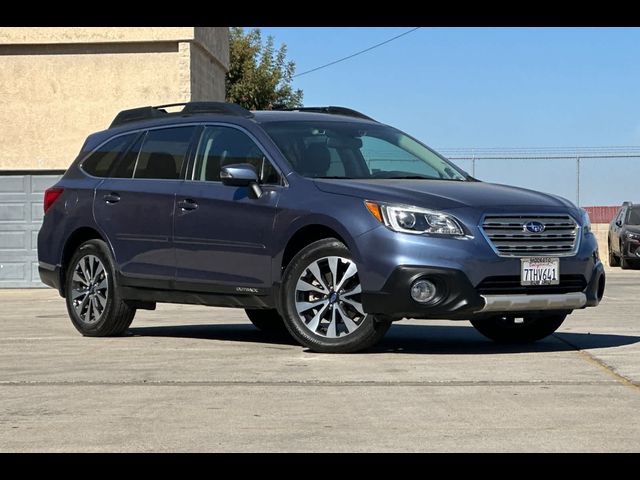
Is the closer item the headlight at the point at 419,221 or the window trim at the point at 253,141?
the headlight at the point at 419,221

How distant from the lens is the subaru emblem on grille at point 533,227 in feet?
32.1

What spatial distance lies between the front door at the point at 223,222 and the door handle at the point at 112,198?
2.75ft

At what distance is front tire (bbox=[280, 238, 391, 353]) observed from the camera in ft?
32.0

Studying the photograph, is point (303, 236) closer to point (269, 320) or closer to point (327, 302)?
point (327, 302)

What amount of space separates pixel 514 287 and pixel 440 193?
840 mm

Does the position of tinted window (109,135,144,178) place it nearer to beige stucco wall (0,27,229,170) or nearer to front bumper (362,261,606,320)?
front bumper (362,261,606,320)

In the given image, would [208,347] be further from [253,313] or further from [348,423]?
[348,423]

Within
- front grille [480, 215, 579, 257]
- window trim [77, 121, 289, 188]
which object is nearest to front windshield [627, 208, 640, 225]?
window trim [77, 121, 289, 188]

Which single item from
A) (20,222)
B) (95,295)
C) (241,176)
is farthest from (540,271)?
(20,222)

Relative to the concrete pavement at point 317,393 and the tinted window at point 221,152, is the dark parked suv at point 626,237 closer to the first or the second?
the concrete pavement at point 317,393

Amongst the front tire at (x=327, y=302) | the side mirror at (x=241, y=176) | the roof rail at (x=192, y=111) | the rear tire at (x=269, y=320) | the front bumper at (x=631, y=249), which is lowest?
the front bumper at (x=631, y=249)

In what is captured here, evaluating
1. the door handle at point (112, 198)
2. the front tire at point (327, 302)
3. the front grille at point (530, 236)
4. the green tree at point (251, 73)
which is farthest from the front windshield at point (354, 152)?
the green tree at point (251, 73)

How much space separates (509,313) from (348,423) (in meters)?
3.64
